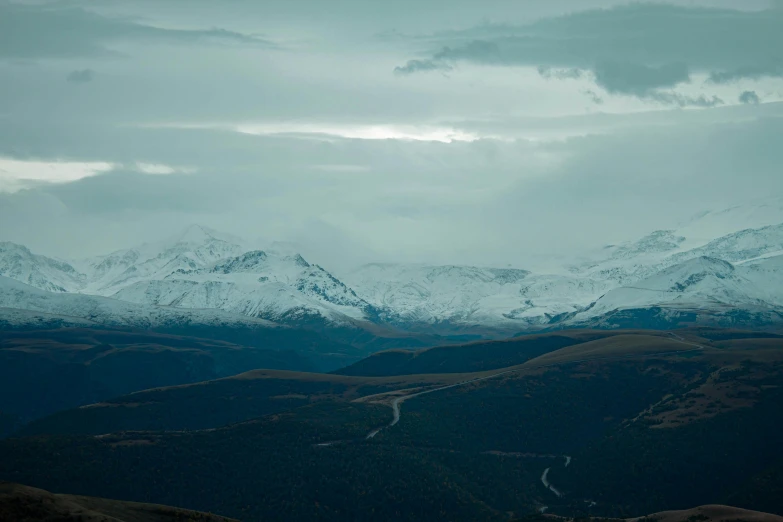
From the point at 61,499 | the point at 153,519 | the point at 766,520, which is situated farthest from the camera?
the point at 766,520

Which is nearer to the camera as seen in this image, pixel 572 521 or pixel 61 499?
pixel 61 499

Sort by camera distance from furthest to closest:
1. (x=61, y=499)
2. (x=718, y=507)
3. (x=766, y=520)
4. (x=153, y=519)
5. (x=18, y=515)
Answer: (x=718, y=507)
(x=766, y=520)
(x=153, y=519)
(x=61, y=499)
(x=18, y=515)

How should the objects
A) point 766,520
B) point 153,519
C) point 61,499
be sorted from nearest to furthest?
point 61,499
point 153,519
point 766,520

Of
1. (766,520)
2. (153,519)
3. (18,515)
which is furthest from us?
(766,520)

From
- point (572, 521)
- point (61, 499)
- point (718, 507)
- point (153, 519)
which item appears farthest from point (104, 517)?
point (718, 507)

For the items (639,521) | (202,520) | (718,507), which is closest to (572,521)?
(639,521)

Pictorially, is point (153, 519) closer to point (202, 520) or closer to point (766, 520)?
point (202, 520)

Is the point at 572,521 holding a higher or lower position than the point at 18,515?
lower

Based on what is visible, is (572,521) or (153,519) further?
(572,521)

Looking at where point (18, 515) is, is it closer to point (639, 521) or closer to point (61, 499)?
point (61, 499)
